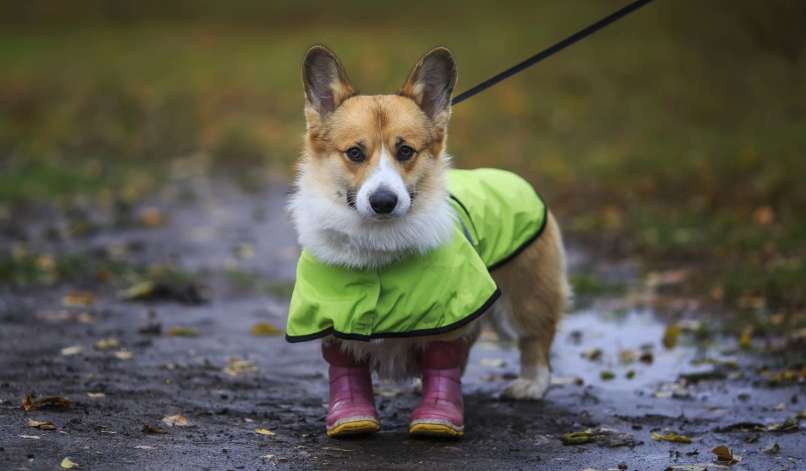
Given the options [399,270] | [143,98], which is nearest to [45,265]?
[399,270]

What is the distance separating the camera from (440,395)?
462cm

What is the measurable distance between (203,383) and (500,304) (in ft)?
5.34

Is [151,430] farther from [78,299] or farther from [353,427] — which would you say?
[78,299]

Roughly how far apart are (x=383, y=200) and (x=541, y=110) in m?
12.8

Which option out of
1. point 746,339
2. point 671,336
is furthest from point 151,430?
point 746,339

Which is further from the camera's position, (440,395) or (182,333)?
(182,333)

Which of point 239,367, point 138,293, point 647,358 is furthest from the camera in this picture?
point 138,293

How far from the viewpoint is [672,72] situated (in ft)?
55.1

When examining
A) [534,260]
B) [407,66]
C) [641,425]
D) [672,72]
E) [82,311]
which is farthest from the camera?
[407,66]

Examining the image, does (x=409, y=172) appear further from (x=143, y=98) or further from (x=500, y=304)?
(x=143, y=98)

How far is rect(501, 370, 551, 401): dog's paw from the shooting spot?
5.55m

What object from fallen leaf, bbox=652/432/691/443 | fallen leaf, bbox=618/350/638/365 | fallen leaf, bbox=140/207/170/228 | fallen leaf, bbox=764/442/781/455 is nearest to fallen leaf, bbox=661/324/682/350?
fallen leaf, bbox=618/350/638/365

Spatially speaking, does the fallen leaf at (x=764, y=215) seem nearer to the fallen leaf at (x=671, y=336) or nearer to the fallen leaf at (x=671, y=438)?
the fallen leaf at (x=671, y=336)

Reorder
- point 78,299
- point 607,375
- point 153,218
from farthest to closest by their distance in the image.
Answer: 1. point 153,218
2. point 78,299
3. point 607,375
